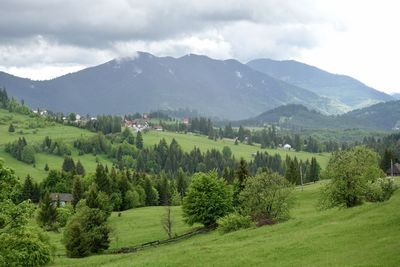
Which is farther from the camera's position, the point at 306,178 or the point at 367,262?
the point at 306,178

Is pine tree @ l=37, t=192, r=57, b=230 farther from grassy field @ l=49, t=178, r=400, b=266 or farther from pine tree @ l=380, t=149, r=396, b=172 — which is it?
pine tree @ l=380, t=149, r=396, b=172

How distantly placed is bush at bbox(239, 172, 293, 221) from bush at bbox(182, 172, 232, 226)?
9724mm

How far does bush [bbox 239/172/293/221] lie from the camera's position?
7106cm

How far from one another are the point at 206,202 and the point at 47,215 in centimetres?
4064

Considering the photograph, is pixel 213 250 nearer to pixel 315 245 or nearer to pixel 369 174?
pixel 315 245

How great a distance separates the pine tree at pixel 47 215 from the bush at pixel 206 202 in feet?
118

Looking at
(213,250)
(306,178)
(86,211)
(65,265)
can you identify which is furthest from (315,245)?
(306,178)

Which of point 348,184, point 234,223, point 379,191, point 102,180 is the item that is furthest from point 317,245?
point 102,180

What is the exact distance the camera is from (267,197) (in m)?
71.3

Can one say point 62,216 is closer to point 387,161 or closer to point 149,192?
point 149,192

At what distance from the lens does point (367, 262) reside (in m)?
31.5

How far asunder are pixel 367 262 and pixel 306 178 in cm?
13891

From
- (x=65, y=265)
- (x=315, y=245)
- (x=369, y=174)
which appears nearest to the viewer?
(x=315, y=245)

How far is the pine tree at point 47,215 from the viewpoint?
336 ft
